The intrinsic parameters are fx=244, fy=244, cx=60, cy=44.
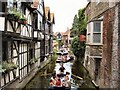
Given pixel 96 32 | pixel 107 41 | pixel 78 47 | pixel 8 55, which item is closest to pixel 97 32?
pixel 96 32

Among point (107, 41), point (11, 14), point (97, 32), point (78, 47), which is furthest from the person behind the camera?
point (78, 47)

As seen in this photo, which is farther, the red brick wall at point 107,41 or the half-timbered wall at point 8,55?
the red brick wall at point 107,41

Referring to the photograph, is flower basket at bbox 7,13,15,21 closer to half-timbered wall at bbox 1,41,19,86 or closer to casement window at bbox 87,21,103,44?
half-timbered wall at bbox 1,41,19,86

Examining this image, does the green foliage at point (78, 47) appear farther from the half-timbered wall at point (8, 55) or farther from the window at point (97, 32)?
the half-timbered wall at point (8, 55)

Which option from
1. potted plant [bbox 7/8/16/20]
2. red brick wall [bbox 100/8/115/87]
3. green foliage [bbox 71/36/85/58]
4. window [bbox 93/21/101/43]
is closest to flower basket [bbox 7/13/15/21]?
potted plant [bbox 7/8/16/20]

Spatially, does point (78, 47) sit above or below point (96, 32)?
below

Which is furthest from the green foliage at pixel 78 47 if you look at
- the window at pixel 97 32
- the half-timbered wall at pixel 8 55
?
the half-timbered wall at pixel 8 55

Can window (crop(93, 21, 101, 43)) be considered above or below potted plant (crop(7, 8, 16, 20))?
below

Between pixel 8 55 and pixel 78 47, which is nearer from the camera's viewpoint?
pixel 8 55

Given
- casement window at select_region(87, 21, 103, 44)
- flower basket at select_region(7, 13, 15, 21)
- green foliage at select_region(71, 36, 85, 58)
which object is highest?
flower basket at select_region(7, 13, 15, 21)

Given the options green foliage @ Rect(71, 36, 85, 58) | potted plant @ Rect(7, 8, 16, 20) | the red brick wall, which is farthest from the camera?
green foliage @ Rect(71, 36, 85, 58)

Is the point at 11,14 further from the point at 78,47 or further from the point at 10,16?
the point at 78,47

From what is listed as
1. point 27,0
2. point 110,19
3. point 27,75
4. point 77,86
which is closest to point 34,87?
point 27,75

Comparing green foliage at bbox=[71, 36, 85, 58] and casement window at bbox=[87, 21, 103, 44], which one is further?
green foliage at bbox=[71, 36, 85, 58]
